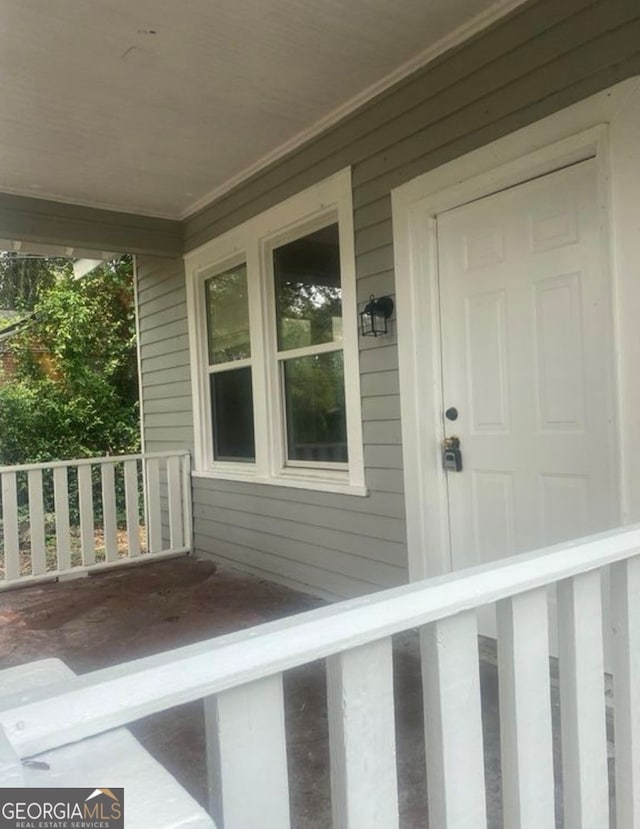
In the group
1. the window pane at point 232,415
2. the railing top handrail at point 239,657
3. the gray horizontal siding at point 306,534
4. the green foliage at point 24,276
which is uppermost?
the green foliage at point 24,276

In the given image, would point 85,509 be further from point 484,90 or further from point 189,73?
point 484,90

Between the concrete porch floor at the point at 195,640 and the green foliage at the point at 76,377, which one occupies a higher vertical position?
the green foliage at the point at 76,377

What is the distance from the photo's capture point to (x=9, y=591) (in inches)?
159

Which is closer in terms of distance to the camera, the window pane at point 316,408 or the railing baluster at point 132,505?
the window pane at point 316,408

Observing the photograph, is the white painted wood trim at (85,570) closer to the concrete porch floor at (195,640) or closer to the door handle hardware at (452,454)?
the concrete porch floor at (195,640)

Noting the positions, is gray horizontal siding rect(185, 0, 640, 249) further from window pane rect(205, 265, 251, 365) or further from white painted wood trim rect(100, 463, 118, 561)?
white painted wood trim rect(100, 463, 118, 561)

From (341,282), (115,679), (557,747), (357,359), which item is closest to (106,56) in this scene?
(341,282)

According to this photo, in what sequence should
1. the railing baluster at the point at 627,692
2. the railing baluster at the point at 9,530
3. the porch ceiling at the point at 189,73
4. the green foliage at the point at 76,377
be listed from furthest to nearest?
the green foliage at the point at 76,377, the railing baluster at the point at 9,530, the porch ceiling at the point at 189,73, the railing baluster at the point at 627,692

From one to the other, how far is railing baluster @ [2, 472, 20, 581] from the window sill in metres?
1.38

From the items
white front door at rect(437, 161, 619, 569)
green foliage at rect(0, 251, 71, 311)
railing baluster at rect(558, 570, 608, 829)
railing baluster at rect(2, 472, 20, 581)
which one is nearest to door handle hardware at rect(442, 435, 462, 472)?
white front door at rect(437, 161, 619, 569)

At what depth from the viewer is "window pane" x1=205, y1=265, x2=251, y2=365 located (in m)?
4.23

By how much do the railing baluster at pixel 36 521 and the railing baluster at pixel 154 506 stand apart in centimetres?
87

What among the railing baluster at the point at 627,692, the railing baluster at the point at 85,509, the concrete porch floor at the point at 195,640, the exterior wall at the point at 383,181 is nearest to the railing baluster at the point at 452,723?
the railing baluster at the point at 627,692

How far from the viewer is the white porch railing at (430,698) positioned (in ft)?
2.07
